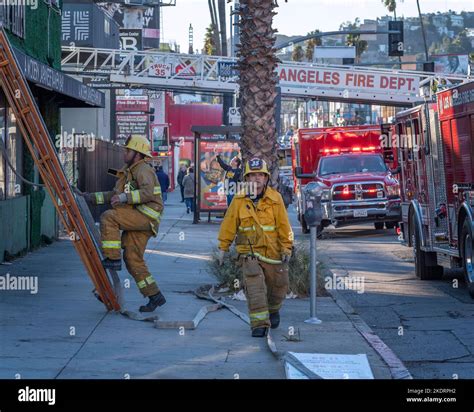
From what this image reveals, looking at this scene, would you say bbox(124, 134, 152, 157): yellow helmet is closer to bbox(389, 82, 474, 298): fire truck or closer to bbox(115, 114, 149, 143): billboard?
bbox(389, 82, 474, 298): fire truck

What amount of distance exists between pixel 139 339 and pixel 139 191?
1.83 meters

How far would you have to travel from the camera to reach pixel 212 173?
30.3 m

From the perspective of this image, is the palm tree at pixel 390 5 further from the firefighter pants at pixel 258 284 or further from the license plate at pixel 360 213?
the firefighter pants at pixel 258 284

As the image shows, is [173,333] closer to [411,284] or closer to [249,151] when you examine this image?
[249,151]

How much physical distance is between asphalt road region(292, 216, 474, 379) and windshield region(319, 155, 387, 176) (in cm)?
442

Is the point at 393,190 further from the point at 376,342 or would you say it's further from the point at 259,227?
the point at 259,227

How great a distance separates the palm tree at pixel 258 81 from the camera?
1491cm

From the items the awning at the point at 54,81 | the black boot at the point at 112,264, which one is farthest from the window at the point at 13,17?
the black boot at the point at 112,264

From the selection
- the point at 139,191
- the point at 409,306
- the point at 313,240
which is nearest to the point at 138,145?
the point at 139,191

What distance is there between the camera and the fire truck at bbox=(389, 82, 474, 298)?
14008mm

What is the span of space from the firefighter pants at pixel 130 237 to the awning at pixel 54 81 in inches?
123

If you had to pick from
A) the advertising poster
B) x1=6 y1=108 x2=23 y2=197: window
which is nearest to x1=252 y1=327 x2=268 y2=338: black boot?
x1=6 y1=108 x2=23 y2=197: window

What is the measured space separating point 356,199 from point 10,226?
1042 centimetres

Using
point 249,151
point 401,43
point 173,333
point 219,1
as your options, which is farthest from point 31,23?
point 401,43
